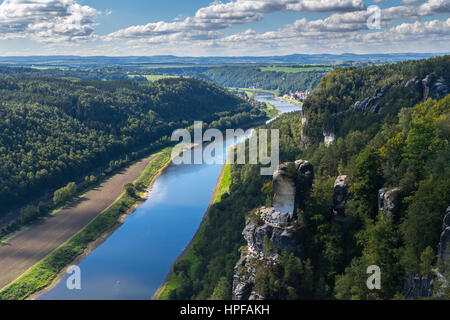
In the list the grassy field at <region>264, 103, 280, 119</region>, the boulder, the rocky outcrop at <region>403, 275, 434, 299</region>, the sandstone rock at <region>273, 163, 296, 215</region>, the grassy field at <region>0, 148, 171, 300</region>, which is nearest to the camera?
the rocky outcrop at <region>403, 275, 434, 299</region>

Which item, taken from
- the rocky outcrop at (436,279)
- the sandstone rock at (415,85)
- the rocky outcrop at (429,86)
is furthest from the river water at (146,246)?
the rocky outcrop at (429,86)

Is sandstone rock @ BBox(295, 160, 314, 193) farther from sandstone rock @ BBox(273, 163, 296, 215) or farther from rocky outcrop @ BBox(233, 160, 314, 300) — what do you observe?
sandstone rock @ BBox(273, 163, 296, 215)

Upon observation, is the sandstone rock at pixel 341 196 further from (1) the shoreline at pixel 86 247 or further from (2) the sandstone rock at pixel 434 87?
(2) the sandstone rock at pixel 434 87

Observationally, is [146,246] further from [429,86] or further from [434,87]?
[434,87]

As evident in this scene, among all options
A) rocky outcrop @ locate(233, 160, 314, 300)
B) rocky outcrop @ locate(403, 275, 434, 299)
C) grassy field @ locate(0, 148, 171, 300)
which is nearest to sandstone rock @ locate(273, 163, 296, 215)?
rocky outcrop @ locate(233, 160, 314, 300)

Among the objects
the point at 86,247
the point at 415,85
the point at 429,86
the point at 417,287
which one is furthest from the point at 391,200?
the point at 86,247
